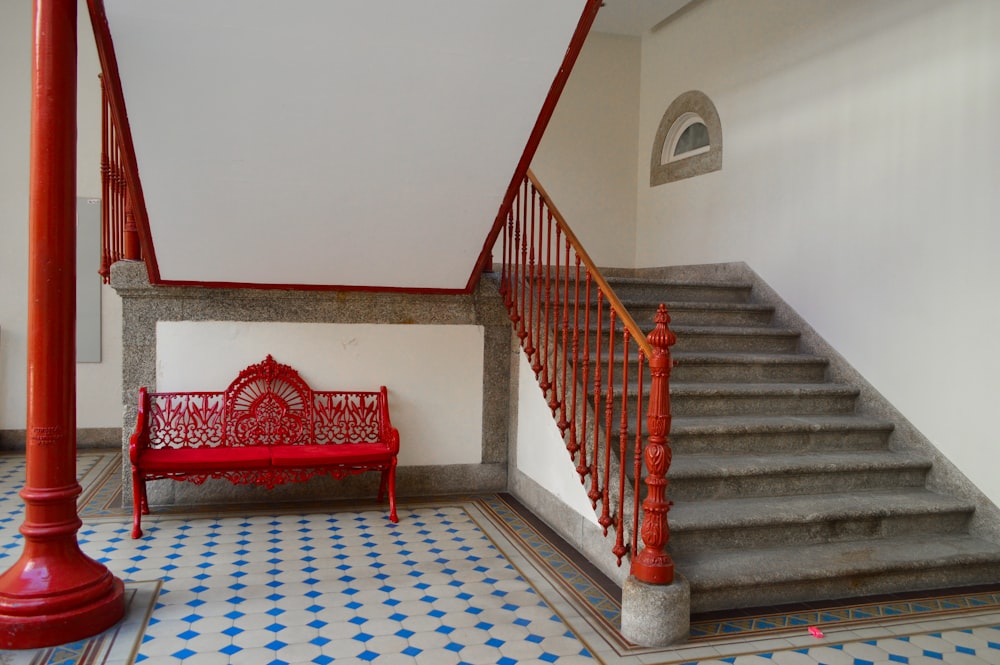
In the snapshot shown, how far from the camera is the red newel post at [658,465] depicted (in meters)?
3.14

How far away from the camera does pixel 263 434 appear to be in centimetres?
501

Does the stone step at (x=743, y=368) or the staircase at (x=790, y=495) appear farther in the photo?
the stone step at (x=743, y=368)

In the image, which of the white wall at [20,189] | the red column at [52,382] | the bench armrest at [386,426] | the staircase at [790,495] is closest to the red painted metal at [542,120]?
the bench armrest at [386,426]

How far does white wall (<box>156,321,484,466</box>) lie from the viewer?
5000 mm

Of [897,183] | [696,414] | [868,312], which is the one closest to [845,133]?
[897,183]

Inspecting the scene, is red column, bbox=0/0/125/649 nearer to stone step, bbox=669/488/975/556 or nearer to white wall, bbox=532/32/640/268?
stone step, bbox=669/488/975/556

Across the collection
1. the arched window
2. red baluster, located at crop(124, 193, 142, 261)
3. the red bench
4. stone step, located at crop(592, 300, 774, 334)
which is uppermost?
the arched window

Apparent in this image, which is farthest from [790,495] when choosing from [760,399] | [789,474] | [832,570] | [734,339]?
[734,339]

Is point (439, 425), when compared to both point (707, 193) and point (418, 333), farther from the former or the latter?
point (707, 193)

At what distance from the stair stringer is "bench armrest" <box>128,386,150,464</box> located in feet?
13.8

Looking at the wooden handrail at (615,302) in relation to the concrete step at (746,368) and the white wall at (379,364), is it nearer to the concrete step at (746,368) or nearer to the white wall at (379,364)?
the concrete step at (746,368)

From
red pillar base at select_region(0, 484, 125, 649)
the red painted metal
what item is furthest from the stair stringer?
red pillar base at select_region(0, 484, 125, 649)

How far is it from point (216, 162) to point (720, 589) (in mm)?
3075

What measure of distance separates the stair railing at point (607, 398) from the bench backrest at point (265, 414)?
1.19 meters
